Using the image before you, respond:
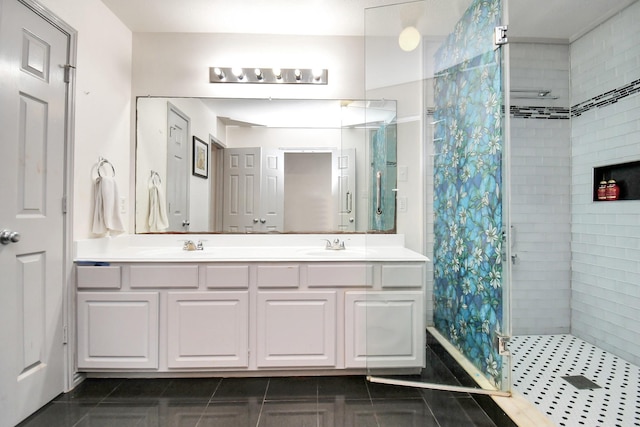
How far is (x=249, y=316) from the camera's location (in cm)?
203

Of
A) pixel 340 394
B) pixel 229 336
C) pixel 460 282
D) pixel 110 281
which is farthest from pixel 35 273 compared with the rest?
pixel 460 282

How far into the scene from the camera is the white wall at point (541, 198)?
2.74 metres

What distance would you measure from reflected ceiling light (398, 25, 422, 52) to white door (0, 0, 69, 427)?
2.00 m

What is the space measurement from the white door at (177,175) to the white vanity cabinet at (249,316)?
0.61m

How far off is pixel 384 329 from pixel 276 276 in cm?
75

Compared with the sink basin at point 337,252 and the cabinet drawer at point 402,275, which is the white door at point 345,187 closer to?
the sink basin at point 337,252

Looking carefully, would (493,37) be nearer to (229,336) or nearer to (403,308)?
(403,308)

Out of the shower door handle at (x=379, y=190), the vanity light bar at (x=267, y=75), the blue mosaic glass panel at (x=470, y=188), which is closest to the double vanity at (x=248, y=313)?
the blue mosaic glass panel at (x=470, y=188)

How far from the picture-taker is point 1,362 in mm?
1551

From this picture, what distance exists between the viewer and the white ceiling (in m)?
2.22

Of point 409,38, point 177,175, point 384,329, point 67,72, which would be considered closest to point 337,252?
point 384,329

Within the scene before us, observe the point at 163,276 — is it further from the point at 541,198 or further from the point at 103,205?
A: the point at 541,198

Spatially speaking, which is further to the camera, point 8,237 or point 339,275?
point 339,275

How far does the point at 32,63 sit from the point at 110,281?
123 cm
